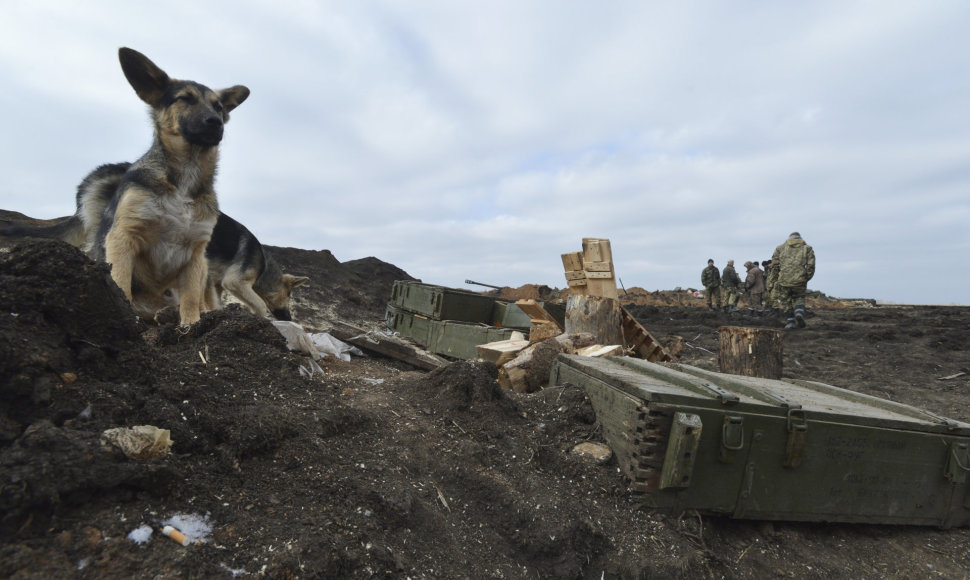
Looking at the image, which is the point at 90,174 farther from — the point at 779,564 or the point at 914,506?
the point at 914,506

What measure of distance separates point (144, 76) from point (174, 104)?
25cm

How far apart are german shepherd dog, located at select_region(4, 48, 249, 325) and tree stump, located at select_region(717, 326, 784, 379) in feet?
15.0

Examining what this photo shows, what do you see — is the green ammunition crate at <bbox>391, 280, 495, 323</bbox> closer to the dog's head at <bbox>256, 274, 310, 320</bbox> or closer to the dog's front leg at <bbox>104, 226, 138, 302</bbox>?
the dog's head at <bbox>256, 274, 310, 320</bbox>

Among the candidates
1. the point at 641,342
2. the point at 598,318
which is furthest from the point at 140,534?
the point at 641,342

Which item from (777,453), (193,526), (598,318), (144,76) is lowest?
(193,526)

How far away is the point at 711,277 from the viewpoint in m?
20.5

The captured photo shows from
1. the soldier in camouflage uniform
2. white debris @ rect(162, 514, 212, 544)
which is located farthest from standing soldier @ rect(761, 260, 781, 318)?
white debris @ rect(162, 514, 212, 544)

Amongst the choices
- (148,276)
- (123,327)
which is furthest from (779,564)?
(148,276)

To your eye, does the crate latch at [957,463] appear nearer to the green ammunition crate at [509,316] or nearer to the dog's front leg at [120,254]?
the dog's front leg at [120,254]

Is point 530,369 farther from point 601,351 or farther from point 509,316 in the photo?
point 509,316

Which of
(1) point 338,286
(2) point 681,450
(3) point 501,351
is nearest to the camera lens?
(2) point 681,450

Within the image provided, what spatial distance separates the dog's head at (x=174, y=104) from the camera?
363 centimetres

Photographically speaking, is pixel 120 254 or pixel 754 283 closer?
pixel 120 254

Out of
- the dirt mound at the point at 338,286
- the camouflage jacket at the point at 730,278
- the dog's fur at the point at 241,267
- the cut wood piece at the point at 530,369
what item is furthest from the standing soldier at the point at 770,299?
the dog's fur at the point at 241,267
